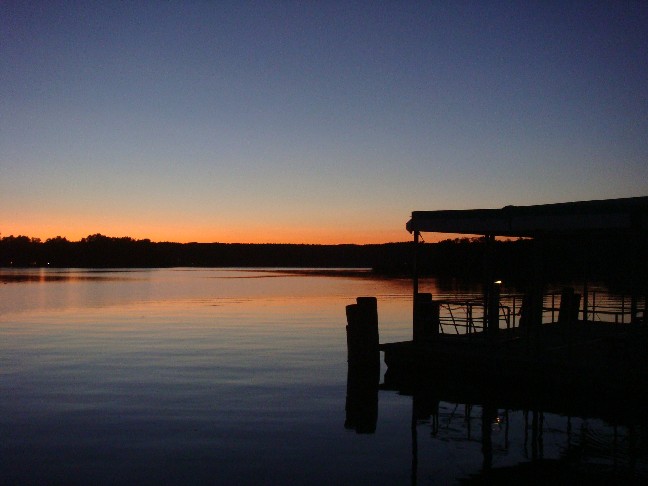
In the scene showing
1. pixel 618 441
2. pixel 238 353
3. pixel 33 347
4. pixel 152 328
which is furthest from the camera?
pixel 152 328

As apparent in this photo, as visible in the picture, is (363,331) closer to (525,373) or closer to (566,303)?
(525,373)

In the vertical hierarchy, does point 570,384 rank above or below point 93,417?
above

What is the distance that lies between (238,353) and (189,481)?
1311 cm

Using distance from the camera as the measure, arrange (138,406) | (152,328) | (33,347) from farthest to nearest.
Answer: (152,328)
(33,347)
(138,406)

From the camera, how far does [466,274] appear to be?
103438 mm

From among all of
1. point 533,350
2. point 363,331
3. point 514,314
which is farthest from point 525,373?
point 363,331

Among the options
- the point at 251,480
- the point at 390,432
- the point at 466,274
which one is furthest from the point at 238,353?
the point at 466,274

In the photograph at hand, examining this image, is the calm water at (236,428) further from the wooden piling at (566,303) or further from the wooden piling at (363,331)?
the wooden piling at (566,303)

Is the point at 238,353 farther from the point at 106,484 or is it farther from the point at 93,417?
the point at 106,484

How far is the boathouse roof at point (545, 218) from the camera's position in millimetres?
11766

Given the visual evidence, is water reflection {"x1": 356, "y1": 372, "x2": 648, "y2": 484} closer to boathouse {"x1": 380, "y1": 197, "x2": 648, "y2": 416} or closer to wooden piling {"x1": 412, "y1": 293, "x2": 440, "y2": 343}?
boathouse {"x1": 380, "y1": 197, "x2": 648, "y2": 416}

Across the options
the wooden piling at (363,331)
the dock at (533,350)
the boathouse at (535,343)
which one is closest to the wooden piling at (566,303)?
the boathouse at (535,343)

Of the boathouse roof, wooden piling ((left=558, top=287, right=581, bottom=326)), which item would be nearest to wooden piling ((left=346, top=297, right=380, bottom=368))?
the boathouse roof

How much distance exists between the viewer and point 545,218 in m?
12.8
